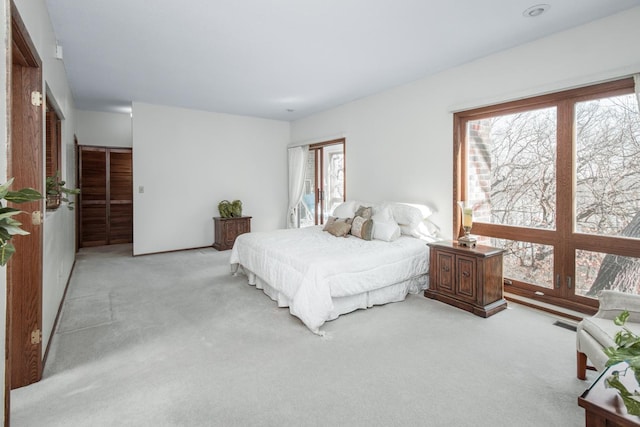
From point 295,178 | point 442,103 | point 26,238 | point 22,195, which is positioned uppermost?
point 442,103

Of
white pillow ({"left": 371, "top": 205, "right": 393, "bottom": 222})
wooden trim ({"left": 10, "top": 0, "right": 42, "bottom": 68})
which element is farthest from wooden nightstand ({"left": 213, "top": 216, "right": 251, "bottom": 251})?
wooden trim ({"left": 10, "top": 0, "right": 42, "bottom": 68})

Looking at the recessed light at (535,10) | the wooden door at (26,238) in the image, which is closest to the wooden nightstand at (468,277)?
the recessed light at (535,10)

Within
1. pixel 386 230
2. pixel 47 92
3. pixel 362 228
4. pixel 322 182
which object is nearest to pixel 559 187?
pixel 386 230

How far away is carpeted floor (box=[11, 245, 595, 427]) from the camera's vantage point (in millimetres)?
1801

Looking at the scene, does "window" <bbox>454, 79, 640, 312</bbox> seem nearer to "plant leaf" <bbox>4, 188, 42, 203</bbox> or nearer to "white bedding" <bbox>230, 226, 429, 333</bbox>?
"white bedding" <bbox>230, 226, 429, 333</bbox>

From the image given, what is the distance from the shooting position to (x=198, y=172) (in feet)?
20.7

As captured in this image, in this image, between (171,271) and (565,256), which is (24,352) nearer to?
(171,271)

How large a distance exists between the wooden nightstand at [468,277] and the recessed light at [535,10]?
6.89 ft

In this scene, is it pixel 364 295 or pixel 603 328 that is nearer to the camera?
pixel 603 328

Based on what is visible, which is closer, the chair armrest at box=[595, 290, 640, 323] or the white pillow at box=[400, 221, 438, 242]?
the chair armrest at box=[595, 290, 640, 323]

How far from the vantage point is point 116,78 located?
442cm

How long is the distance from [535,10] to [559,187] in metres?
1.63

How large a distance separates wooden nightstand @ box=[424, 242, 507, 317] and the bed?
0.27 m

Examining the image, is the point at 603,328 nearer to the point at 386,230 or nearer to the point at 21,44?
the point at 386,230
